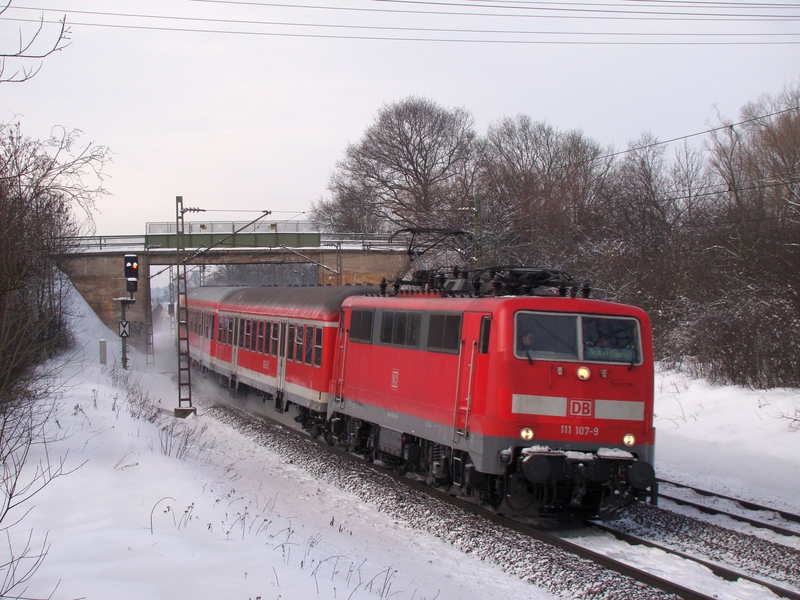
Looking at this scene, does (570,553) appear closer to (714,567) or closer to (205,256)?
(714,567)

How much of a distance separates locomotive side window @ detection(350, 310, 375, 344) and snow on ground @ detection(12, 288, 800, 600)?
8.08 feet

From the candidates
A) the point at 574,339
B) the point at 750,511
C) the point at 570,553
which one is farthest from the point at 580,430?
the point at 750,511

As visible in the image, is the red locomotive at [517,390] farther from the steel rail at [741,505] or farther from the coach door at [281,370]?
the coach door at [281,370]

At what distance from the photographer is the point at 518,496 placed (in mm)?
9062

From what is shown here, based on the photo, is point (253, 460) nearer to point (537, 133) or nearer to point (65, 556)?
point (65, 556)

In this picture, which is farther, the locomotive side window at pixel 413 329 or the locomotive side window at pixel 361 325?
the locomotive side window at pixel 361 325

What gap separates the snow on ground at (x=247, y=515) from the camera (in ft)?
20.6

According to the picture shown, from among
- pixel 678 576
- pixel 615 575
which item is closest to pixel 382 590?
pixel 615 575

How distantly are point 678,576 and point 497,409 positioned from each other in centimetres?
257

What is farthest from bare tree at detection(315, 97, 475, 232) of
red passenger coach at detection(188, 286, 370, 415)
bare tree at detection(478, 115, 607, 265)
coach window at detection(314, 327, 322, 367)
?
coach window at detection(314, 327, 322, 367)

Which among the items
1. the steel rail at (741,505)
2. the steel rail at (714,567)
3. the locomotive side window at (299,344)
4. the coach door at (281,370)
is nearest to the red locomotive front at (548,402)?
the steel rail at (714,567)

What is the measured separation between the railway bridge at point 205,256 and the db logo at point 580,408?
101ft

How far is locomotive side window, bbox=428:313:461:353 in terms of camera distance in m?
9.95

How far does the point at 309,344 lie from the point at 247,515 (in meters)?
6.71
